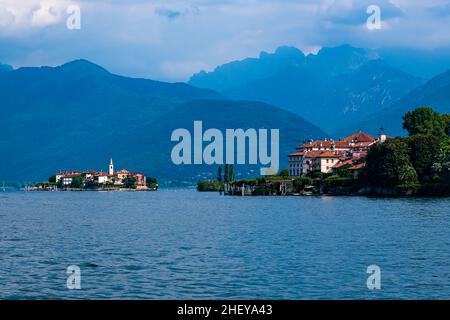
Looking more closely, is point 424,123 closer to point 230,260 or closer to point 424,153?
point 424,153

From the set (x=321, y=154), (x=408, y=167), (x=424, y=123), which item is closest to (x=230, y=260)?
(x=408, y=167)

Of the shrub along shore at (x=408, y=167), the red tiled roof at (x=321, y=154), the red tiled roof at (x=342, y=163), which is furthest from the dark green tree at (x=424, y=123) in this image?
the red tiled roof at (x=321, y=154)

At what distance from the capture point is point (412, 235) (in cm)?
5469

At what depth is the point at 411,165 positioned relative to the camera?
138 metres

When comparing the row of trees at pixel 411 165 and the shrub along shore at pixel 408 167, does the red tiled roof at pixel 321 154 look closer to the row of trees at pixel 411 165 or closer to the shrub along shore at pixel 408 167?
the shrub along shore at pixel 408 167

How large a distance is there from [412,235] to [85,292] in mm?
30399

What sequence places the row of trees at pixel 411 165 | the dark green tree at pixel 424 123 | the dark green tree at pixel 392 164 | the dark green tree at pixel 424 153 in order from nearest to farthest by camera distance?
the row of trees at pixel 411 165
the dark green tree at pixel 392 164
the dark green tree at pixel 424 153
the dark green tree at pixel 424 123

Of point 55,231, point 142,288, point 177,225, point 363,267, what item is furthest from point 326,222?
point 142,288

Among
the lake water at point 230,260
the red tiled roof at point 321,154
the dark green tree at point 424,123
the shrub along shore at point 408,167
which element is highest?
the dark green tree at point 424,123

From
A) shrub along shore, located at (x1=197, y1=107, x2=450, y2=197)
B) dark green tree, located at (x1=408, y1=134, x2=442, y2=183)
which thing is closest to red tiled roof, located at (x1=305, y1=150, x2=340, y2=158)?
shrub along shore, located at (x1=197, y1=107, x2=450, y2=197)

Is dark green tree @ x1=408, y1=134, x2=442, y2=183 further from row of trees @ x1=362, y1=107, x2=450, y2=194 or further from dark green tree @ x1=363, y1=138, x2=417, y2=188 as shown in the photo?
dark green tree @ x1=363, y1=138, x2=417, y2=188

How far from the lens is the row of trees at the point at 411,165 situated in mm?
131500

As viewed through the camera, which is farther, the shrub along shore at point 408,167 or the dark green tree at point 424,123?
the dark green tree at point 424,123
